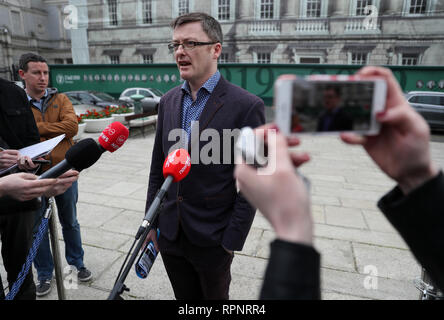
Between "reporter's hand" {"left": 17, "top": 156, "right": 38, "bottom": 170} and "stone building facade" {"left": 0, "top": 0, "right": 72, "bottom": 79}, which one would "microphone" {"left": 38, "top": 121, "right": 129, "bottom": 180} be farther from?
"stone building facade" {"left": 0, "top": 0, "right": 72, "bottom": 79}

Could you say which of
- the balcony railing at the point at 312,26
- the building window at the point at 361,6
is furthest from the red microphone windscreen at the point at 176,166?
the building window at the point at 361,6

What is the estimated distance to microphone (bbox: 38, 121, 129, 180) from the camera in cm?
135

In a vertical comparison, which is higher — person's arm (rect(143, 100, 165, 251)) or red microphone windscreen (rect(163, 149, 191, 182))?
red microphone windscreen (rect(163, 149, 191, 182))

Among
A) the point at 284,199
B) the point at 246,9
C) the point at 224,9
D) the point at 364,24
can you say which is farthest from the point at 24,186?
the point at 224,9

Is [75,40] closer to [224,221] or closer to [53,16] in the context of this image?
[53,16]

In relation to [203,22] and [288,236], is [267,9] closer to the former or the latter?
[203,22]

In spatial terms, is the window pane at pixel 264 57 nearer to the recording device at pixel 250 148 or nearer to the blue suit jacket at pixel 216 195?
the blue suit jacket at pixel 216 195

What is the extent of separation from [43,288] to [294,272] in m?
2.99

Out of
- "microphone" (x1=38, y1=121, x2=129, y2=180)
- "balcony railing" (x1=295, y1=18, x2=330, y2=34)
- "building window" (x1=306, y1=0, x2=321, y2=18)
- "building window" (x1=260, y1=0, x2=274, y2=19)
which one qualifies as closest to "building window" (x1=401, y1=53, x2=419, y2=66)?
"balcony railing" (x1=295, y1=18, x2=330, y2=34)

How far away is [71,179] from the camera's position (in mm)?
1735

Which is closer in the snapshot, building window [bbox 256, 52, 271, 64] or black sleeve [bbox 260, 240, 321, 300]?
black sleeve [bbox 260, 240, 321, 300]

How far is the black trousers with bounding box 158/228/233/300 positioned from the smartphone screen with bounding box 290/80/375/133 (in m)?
1.29

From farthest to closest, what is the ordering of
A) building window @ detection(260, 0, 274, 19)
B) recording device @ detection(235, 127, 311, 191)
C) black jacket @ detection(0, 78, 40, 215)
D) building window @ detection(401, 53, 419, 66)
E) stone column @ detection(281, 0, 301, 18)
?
building window @ detection(260, 0, 274, 19) → stone column @ detection(281, 0, 301, 18) → building window @ detection(401, 53, 419, 66) → black jacket @ detection(0, 78, 40, 215) → recording device @ detection(235, 127, 311, 191)

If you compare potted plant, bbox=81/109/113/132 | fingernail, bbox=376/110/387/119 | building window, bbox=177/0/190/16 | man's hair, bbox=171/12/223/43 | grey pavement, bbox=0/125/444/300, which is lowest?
grey pavement, bbox=0/125/444/300
